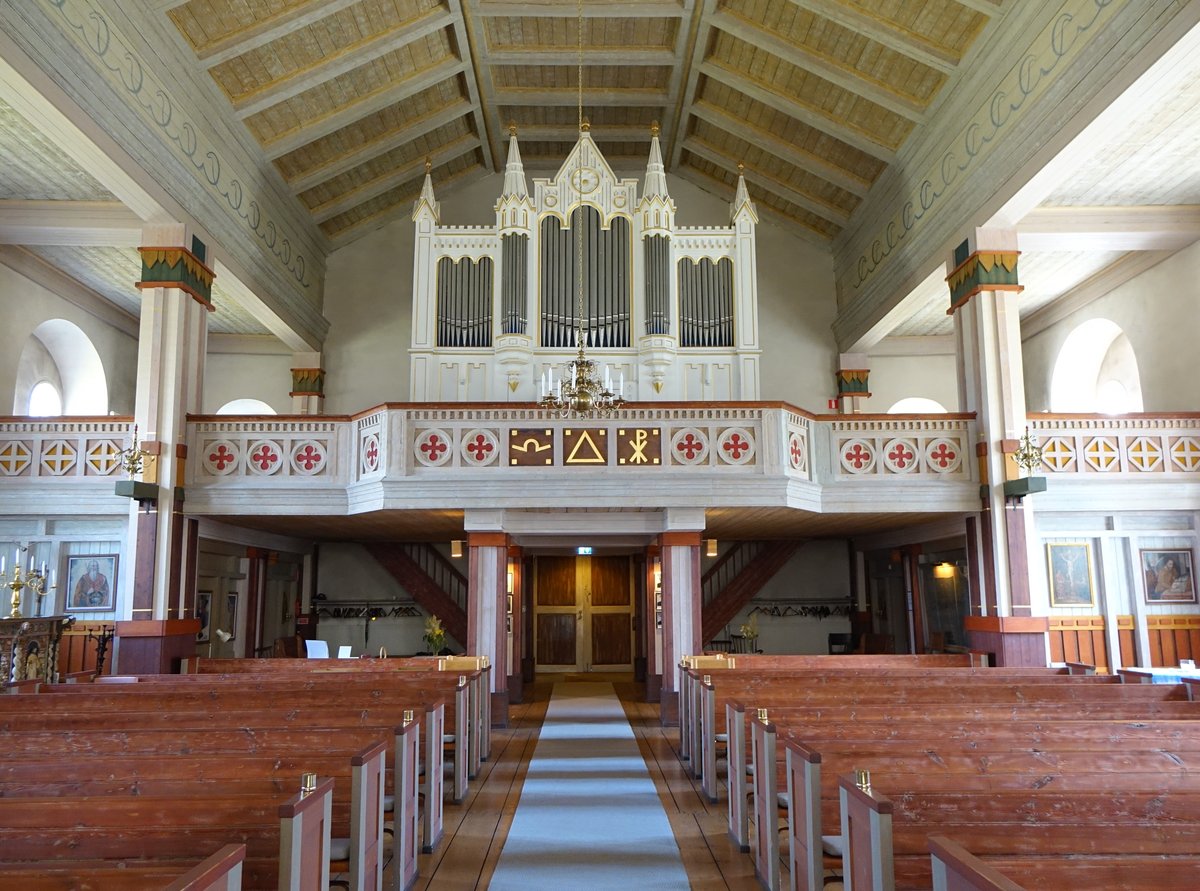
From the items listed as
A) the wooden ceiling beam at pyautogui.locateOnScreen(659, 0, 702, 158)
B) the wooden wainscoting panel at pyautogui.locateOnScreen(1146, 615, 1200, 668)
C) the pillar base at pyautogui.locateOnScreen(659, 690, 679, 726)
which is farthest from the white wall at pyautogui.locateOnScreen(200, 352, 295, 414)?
the wooden wainscoting panel at pyautogui.locateOnScreen(1146, 615, 1200, 668)

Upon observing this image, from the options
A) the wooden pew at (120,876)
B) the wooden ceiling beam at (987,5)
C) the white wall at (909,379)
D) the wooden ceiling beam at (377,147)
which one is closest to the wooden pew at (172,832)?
the wooden pew at (120,876)

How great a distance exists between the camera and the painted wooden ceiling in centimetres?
1327

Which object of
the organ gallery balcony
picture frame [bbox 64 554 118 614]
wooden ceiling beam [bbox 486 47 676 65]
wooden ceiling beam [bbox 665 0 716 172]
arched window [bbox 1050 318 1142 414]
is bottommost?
picture frame [bbox 64 554 118 614]

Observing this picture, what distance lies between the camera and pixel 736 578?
1856cm

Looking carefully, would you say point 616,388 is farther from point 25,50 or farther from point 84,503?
point 25,50

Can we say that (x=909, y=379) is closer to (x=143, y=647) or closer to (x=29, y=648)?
(x=143, y=647)

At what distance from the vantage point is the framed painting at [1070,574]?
13602 millimetres

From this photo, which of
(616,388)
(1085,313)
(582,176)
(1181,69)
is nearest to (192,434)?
(616,388)

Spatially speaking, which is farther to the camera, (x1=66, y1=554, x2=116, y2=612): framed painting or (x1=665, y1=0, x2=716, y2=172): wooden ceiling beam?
(x1=665, y1=0, x2=716, y2=172): wooden ceiling beam

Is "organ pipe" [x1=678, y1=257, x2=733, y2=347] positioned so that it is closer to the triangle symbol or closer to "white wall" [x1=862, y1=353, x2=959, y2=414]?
the triangle symbol

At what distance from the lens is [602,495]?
42.1 feet

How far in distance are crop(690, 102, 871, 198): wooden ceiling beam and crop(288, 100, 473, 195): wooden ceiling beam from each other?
454 cm

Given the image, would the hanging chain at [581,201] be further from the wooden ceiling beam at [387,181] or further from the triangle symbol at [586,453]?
the wooden ceiling beam at [387,181]

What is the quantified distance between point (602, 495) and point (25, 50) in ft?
27.0
